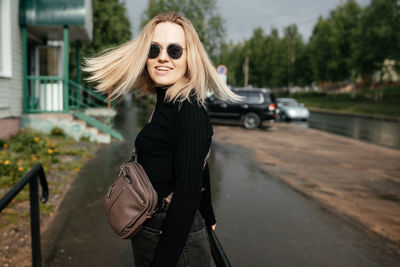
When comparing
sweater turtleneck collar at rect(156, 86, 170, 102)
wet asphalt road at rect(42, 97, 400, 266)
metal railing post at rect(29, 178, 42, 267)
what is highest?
sweater turtleneck collar at rect(156, 86, 170, 102)

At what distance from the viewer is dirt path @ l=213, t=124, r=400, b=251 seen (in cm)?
489

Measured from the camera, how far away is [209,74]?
5.82ft

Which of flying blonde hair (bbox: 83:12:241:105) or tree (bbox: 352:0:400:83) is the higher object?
tree (bbox: 352:0:400:83)

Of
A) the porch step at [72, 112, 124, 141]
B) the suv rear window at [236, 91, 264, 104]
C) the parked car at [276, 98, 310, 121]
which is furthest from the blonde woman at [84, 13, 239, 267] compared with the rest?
the parked car at [276, 98, 310, 121]

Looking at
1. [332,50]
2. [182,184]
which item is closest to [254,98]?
[182,184]

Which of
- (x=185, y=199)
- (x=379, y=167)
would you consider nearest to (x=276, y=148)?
(x=379, y=167)

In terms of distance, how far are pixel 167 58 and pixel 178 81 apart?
124 millimetres

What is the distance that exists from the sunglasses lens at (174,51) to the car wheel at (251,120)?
1469 centimetres

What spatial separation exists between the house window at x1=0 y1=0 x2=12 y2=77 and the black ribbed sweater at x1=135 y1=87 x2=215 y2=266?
30.1ft

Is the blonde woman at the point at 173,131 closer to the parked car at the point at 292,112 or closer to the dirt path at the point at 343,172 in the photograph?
the dirt path at the point at 343,172

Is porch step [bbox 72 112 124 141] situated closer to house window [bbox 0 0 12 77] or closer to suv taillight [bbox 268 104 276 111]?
house window [bbox 0 0 12 77]

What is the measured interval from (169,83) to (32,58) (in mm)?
12873

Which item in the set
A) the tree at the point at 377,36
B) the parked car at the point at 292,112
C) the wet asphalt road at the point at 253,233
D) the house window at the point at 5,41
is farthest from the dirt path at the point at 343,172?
the tree at the point at 377,36

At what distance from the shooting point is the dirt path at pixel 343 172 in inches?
193
